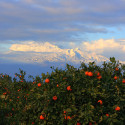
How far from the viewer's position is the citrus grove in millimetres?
5824

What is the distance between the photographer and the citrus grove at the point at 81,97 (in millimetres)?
5824

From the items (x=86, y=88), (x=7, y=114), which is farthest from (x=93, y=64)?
(x=7, y=114)

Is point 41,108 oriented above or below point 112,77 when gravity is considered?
below

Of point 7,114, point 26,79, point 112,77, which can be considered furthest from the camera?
point 26,79

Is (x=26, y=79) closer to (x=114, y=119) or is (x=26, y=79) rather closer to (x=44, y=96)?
(x=44, y=96)

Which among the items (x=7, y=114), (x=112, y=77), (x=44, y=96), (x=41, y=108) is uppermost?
(x=112, y=77)

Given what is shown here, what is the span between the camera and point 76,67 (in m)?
6.90

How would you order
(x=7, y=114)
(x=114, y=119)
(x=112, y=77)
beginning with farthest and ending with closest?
(x=7, y=114) < (x=112, y=77) < (x=114, y=119)

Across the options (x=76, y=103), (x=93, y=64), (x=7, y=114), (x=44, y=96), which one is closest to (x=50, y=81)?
A: (x=44, y=96)

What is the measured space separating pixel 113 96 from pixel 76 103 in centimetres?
102

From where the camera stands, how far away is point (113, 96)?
6.06m

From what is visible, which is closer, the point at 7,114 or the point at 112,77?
the point at 112,77

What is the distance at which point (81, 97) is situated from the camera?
6004 mm

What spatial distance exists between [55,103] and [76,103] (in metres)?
0.56
